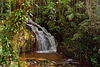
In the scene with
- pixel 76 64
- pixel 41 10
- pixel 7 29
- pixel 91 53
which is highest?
pixel 41 10

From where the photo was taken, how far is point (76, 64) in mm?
4992

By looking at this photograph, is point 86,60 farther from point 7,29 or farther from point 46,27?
point 46,27

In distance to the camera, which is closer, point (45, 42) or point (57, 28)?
point (45, 42)

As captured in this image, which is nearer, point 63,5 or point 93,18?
point 93,18

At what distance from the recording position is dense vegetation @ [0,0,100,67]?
2.65 meters

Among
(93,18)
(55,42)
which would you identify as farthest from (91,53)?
(55,42)

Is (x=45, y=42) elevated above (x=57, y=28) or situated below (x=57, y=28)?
below

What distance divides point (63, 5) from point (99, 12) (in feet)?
14.0

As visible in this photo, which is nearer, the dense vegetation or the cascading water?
the dense vegetation

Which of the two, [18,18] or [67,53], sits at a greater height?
[18,18]

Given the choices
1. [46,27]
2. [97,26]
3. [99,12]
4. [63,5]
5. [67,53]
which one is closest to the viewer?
[97,26]

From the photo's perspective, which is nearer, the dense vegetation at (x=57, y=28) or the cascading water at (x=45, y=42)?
the dense vegetation at (x=57, y=28)

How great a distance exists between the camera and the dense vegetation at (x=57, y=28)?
2.65 m

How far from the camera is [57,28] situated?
8.49 metres
